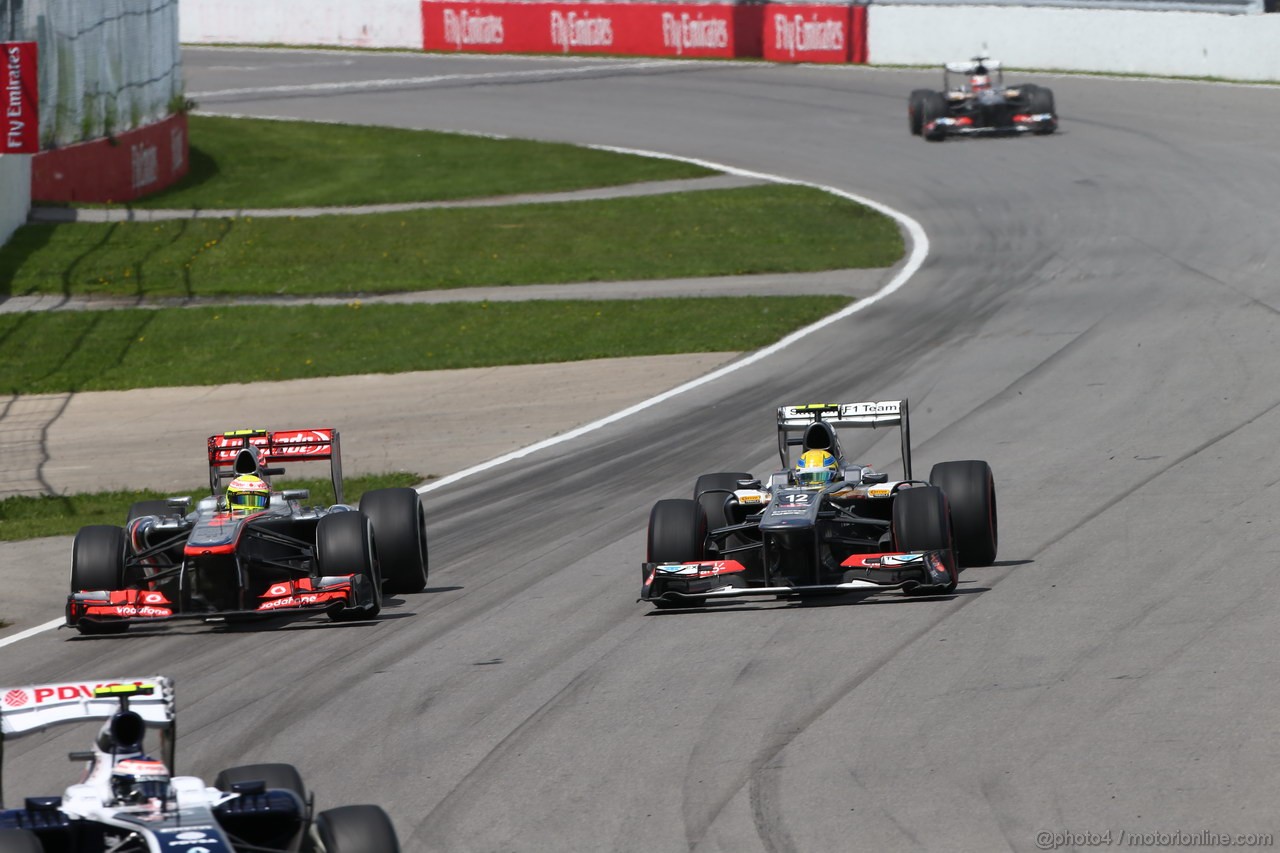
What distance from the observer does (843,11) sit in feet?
173

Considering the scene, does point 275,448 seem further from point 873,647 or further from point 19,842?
point 19,842

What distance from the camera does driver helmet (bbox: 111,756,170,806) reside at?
7430 mm

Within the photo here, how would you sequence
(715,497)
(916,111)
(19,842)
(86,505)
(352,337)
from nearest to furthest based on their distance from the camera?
1. (19,842)
2. (715,497)
3. (86,505)
4. (352,337)
5. (916,111)

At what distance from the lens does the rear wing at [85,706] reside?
8047 mm

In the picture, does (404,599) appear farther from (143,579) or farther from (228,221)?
(228,221)

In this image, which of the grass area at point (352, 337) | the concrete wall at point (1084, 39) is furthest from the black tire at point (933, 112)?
the grass area at point (352, 337)

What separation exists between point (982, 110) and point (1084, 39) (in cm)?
846

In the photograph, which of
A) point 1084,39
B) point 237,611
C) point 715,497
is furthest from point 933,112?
point 237,611

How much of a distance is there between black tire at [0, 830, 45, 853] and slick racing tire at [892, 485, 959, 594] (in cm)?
→ 758

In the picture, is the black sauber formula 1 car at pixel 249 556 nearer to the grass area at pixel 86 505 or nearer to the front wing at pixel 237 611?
the front wing at pixel 237 611

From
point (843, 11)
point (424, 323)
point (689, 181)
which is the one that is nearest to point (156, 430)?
point (424, 323)

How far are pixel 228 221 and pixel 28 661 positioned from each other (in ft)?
77.1

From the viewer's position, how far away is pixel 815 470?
14.5m

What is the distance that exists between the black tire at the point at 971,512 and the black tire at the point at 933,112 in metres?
27.3
